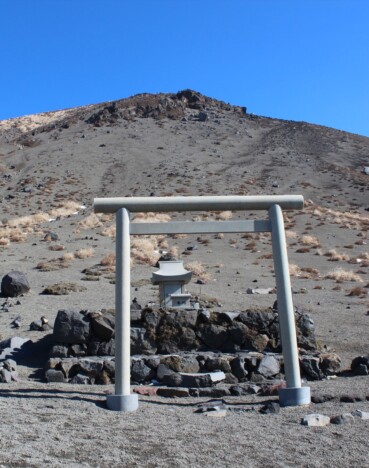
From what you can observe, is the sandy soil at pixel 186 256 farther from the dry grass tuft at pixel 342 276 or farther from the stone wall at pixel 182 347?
the stone wall at pixel 182 347

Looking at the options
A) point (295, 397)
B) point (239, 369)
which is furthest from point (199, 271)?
point (295, 397)

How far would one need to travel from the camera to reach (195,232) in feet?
28.6

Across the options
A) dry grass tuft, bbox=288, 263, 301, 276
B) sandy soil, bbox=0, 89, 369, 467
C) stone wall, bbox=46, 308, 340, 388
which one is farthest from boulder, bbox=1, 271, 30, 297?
dry grass tuft, bbox=288, 263, 301, 276

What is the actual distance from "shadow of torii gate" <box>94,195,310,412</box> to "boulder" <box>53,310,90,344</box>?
295 cm

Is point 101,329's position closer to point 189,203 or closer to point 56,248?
point 189,203

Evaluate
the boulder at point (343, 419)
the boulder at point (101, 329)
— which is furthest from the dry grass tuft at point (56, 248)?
the boulder at point (343, 419)

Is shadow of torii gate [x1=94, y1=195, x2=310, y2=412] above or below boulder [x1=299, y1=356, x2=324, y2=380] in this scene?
above

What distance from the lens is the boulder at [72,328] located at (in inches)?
429

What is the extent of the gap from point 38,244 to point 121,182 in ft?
73.8

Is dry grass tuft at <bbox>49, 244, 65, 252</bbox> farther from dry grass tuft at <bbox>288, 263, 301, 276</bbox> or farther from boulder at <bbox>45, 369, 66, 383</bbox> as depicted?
boulder at <bbox>45, 369, 66, 383</bbox>

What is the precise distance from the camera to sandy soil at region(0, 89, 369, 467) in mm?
5957

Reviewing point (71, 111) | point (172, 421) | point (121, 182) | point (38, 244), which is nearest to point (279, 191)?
point (121, 182)

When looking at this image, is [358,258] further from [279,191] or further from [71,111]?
[71,111]

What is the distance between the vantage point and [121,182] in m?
51.3
